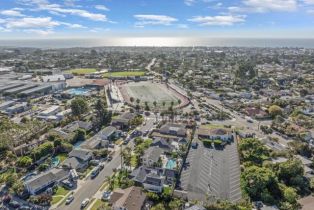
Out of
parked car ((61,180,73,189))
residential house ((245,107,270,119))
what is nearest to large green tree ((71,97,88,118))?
parked car ((61,180,73,189))

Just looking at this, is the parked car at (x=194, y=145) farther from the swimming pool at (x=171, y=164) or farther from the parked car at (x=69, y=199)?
the parked car at (x=69, y=199)

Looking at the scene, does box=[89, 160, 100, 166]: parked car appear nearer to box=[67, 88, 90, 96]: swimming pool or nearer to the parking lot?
the parking lot

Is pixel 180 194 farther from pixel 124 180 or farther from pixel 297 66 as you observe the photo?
pixel 297 66

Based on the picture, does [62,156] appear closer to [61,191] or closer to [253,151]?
[61,191]

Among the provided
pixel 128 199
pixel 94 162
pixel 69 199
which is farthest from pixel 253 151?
pixel 69 199

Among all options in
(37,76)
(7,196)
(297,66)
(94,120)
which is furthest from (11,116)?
(297,66)

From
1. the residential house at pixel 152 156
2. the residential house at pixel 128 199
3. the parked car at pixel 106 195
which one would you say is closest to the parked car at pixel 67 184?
the parked car at pixel 106 195
